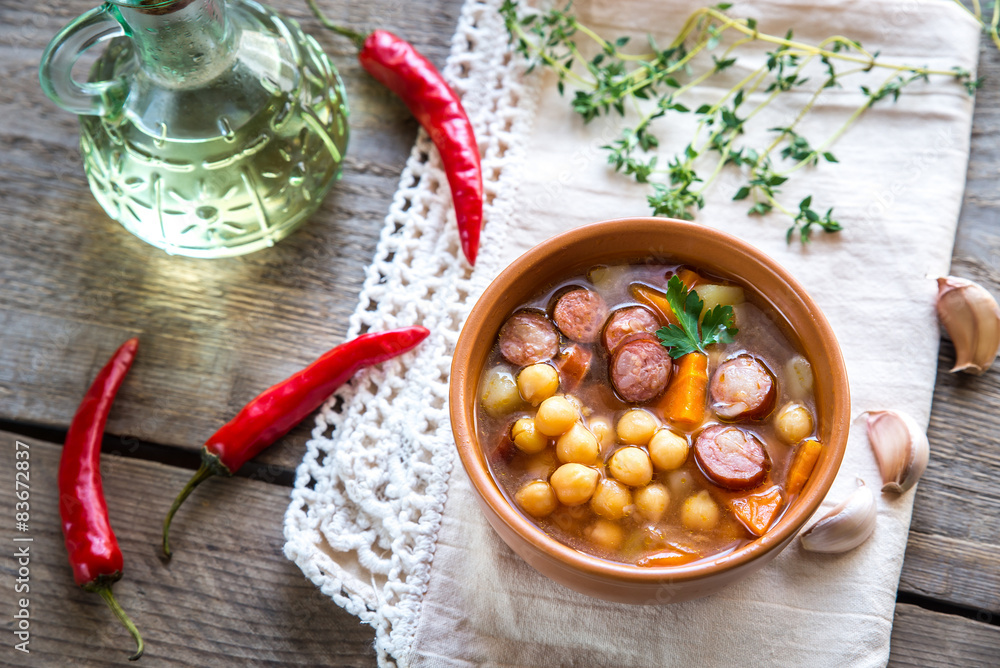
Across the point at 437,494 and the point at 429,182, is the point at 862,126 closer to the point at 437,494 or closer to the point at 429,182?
the point at 429,182

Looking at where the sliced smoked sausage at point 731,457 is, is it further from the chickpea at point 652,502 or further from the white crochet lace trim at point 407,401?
the white crochet lace trim at point 407,401

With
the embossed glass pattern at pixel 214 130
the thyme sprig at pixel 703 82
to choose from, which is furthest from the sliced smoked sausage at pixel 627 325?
the embossed glass pattern at pixel 214 130

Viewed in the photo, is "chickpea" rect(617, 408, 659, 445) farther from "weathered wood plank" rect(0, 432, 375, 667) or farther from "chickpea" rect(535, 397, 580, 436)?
"weathered wood plank" rect(0, 432, 375, 667)

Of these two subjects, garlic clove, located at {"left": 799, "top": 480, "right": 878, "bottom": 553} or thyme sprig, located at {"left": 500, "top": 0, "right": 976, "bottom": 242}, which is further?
thyme sprig, located at {"left": 500, "top": 0, "right": 976, "bottom": 242}

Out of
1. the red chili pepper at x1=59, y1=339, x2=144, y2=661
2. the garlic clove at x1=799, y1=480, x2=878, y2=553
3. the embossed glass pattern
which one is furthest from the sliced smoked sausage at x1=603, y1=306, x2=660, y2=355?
the red chili pepper at x1=59, y1=339, x2=144, y2=661

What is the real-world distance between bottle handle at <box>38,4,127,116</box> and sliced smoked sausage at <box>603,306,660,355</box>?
3.61ft

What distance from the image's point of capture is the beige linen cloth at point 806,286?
56.3 inches

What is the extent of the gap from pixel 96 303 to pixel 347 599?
2.99ft

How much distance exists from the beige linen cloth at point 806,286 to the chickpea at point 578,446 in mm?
293

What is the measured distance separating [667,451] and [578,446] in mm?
153

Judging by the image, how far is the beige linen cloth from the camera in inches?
56.3

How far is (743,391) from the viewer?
1320mm

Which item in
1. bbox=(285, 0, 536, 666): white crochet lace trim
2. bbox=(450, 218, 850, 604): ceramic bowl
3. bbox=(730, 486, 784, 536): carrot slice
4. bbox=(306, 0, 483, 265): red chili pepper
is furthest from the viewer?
bbox=(306, 0, 483, 265): red chili pepper

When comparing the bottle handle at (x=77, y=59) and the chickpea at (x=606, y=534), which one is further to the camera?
the bottle handle at (x=77, y=59)
